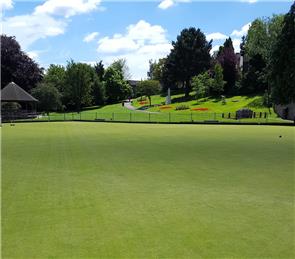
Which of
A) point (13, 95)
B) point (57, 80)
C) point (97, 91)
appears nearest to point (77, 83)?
point (57, 80)

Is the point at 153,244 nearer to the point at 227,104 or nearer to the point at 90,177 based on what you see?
the point at 90,177

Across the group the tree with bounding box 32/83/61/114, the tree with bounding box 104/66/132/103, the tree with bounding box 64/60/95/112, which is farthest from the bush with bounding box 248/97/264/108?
the tree with bounding box 104/66/132/103

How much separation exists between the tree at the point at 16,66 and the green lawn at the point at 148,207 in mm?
54583

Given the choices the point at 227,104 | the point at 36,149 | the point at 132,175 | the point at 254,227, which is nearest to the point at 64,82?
the point at 227,104

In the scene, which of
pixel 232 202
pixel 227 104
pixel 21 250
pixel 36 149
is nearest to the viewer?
pixel 21 250

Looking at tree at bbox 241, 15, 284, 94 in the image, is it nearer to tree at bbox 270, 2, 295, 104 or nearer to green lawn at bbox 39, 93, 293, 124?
green lawn at bbox 39, 93, 293, 124

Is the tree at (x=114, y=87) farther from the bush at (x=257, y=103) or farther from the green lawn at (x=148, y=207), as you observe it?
the green lawn at (x=148, y=207)

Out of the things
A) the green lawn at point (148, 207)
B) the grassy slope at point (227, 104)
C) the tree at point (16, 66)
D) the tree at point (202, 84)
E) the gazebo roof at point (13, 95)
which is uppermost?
the tree at point (16, 66)

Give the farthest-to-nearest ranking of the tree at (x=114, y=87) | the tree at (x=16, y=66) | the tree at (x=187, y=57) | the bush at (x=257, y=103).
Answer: the tree at (x=114, y=87), the tree at (x=187, y=57), the tree at (x=16, y=66), the bush at (x=257, y=103)

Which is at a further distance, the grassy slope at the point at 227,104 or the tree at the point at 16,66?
the tree at the point at 16,66

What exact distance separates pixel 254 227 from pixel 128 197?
308cm

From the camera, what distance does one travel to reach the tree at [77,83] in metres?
73.4

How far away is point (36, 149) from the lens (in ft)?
60.3

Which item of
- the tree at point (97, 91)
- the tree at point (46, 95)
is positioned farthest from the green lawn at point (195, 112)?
the tree at point (97, 91)
